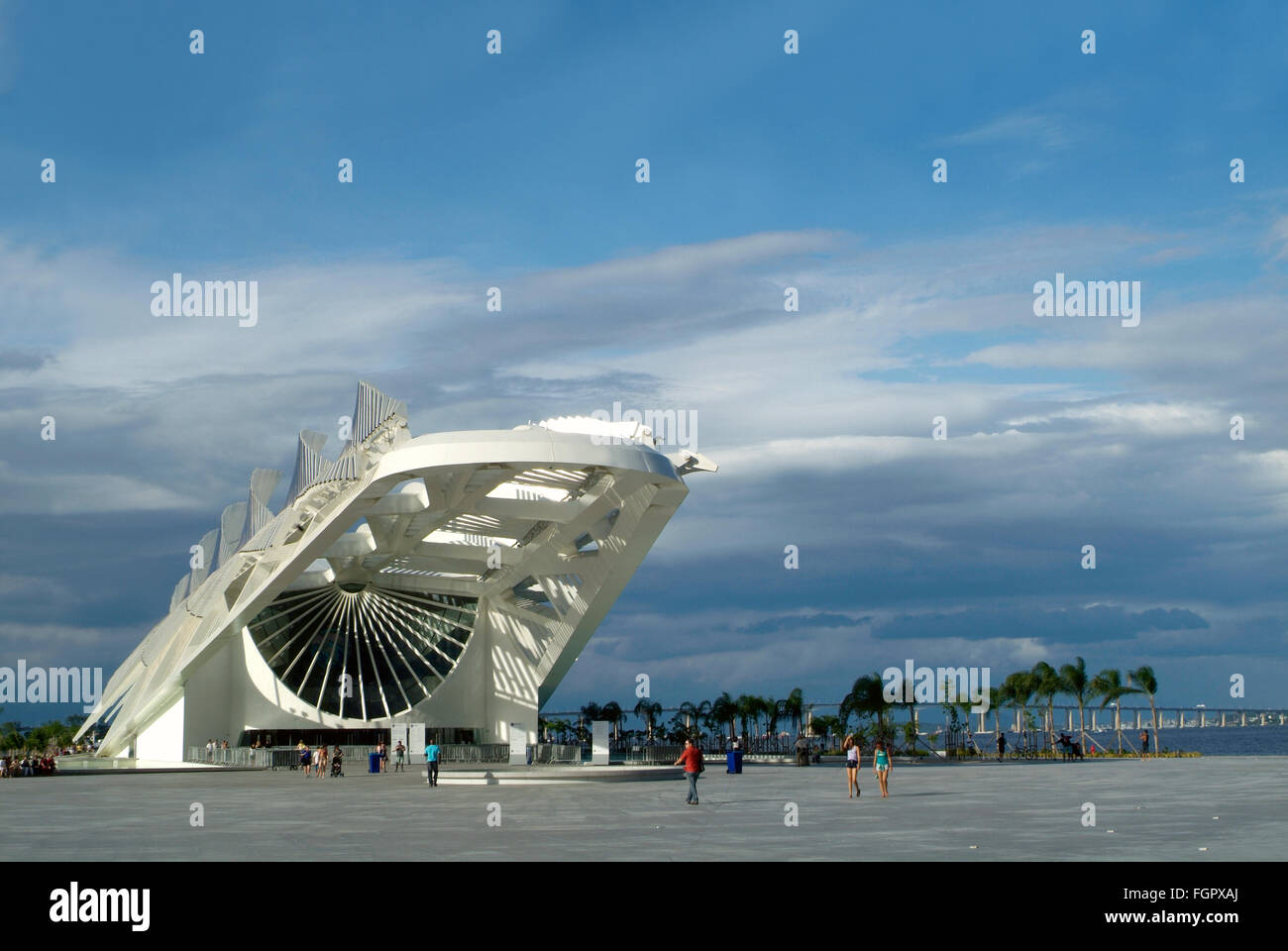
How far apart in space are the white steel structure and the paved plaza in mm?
11559

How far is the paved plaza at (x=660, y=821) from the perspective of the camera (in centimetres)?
1395

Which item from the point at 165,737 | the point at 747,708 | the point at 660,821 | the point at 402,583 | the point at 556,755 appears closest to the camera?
the point at 660,821

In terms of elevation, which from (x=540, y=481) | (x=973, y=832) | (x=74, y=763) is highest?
(x=540, y=481)

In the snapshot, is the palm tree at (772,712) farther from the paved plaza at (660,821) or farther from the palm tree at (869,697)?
the paved plaza at (660,821)

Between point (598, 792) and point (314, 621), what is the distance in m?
34.5

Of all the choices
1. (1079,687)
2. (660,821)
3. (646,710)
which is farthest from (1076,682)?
(660,821)

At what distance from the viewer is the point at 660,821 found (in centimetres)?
1867

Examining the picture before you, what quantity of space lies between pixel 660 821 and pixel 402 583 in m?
41.0

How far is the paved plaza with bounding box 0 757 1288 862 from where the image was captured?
13.9 m

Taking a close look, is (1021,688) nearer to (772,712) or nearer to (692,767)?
(772,712)
